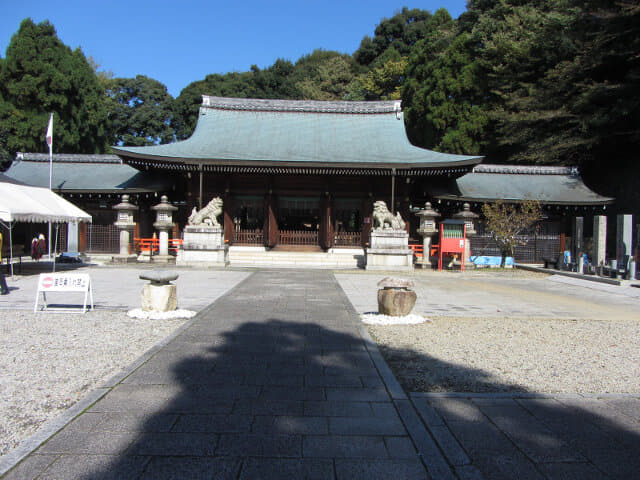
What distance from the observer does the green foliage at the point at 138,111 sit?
1463 inches

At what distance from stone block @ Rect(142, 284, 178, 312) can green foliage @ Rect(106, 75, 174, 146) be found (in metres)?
34.6

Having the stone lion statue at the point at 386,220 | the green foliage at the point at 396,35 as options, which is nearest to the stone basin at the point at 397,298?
the stone lion statue at the point at 386,220

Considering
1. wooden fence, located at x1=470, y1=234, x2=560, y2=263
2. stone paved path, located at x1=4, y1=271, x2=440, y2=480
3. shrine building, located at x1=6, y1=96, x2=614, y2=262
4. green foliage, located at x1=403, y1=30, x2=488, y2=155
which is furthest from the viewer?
green foliage, located at x1=403, y1=30, x2=488, y2=155

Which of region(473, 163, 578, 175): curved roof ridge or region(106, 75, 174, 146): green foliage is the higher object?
region(106, 75, 174, 146): green foliage

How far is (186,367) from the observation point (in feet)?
→ 13.4

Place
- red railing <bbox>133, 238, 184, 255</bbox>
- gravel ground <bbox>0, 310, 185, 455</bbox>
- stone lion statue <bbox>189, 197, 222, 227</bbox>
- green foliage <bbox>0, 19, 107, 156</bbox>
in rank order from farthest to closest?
1. green foliage <bbox>0, 19, 107, 156</bbox>
2. red railing <bbox>133, 238, 184, 255</bbox>
3. stone lion statue <bbox>189, 197, 222, 227</bbox>
4. gravel ground <bbox>0, 310, 185, 455</bbox>

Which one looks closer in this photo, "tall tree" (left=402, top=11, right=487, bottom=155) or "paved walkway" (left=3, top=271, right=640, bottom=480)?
"paved walkway" (left=3, top=271, right=640, bottom=480)

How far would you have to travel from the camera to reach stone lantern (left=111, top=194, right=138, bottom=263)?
53.4 feet

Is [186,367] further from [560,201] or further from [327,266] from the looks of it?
[560,201]

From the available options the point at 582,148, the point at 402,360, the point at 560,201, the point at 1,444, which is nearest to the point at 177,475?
the point at 1,444

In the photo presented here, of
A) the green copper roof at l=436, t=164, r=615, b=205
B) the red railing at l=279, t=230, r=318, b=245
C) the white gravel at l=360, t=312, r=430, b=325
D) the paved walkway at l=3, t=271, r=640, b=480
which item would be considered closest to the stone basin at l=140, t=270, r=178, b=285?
the paved walkway at l=3, t=271, r=640, b=480

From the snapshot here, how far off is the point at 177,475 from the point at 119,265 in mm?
14698

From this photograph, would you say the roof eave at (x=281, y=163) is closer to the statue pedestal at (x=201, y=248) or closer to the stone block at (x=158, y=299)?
the statue pedestal at (x=201, y=248)

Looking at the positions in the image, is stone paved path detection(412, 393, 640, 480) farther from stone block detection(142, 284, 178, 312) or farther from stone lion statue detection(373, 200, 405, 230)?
stone lion statue detection(373, 200, 405, 230)
